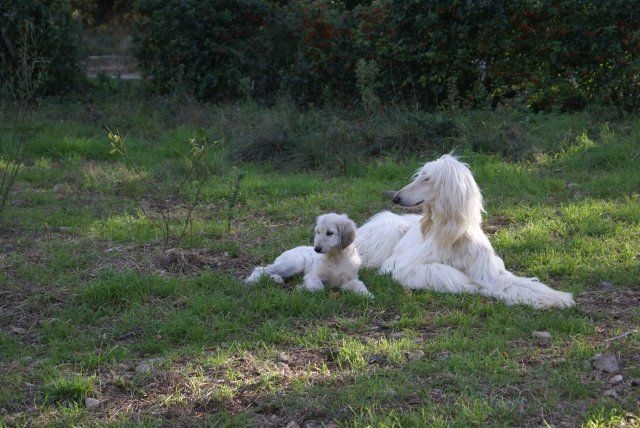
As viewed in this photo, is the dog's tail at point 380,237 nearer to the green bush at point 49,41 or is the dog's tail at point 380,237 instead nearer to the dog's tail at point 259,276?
the dog's tail at point 259,276

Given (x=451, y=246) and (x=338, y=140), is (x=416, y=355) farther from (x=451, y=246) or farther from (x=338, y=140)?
(x=338, y=140)

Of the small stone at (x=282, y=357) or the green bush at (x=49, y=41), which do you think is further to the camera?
the green bush at (x=49, y=41)

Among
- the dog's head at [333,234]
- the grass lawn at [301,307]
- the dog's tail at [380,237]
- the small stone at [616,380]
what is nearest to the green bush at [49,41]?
the grass lawn at [301,307]

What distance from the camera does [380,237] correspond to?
716cm

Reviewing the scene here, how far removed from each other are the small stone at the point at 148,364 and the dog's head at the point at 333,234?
161 cm

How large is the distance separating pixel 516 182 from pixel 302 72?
5.51m

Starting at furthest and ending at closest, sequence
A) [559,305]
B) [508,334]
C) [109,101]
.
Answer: [109,101]
[559,305]
[508,334]

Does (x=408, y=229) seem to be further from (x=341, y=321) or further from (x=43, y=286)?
(x=43, y=286)

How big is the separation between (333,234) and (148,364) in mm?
1828

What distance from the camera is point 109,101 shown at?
47.2 feet

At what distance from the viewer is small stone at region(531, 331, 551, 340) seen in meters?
5.23

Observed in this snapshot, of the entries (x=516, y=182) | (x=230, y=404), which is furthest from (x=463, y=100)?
(x=230, y=404)

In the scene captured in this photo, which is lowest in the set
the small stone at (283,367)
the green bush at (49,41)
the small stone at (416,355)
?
the small stone at (283,367)

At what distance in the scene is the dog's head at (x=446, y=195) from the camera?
6234mm
